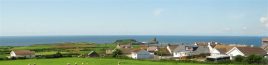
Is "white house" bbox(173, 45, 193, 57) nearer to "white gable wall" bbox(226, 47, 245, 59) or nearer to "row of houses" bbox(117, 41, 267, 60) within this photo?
"row of houses" bbox(117, 41, 267, 60)

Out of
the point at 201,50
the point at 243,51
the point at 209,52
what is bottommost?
the point at 209,52

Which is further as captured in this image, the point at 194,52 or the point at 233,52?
the point at 194,52

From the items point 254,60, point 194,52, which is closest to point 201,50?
point 194,52

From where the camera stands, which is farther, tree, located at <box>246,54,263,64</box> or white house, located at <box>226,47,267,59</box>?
white house, located at <box>226,47,267,59</box>

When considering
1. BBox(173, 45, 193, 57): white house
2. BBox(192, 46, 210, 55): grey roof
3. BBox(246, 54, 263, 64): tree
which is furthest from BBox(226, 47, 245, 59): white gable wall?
BBox(246, 54, 263, 64): tree

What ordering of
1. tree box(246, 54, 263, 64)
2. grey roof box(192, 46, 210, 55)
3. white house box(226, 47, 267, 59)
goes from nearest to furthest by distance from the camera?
tree box(246, 54, 263, 64)
white house box(226, 47, 267, 59)
grey roof box(192, 46, 210, 55)

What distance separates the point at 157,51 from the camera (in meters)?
61.6

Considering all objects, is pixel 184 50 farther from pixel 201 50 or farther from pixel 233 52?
pixel 233 52

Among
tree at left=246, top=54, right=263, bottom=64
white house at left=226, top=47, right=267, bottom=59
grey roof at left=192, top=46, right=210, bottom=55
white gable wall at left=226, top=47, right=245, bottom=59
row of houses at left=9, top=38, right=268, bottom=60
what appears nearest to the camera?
tree at left=246, top=54, right=263, bottom=64

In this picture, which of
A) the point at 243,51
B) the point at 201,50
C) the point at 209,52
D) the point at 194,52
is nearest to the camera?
the point at 243,51

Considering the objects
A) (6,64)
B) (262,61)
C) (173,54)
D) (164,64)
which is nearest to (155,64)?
(164,64)

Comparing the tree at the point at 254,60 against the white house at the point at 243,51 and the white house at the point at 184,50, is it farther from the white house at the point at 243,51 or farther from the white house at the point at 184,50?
the white house at the point at 184,50

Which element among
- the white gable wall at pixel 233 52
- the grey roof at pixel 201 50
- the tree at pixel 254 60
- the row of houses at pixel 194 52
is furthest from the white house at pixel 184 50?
the tree at pixel 254 60

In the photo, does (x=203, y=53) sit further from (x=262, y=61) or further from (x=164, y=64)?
(x=164, y=64)
